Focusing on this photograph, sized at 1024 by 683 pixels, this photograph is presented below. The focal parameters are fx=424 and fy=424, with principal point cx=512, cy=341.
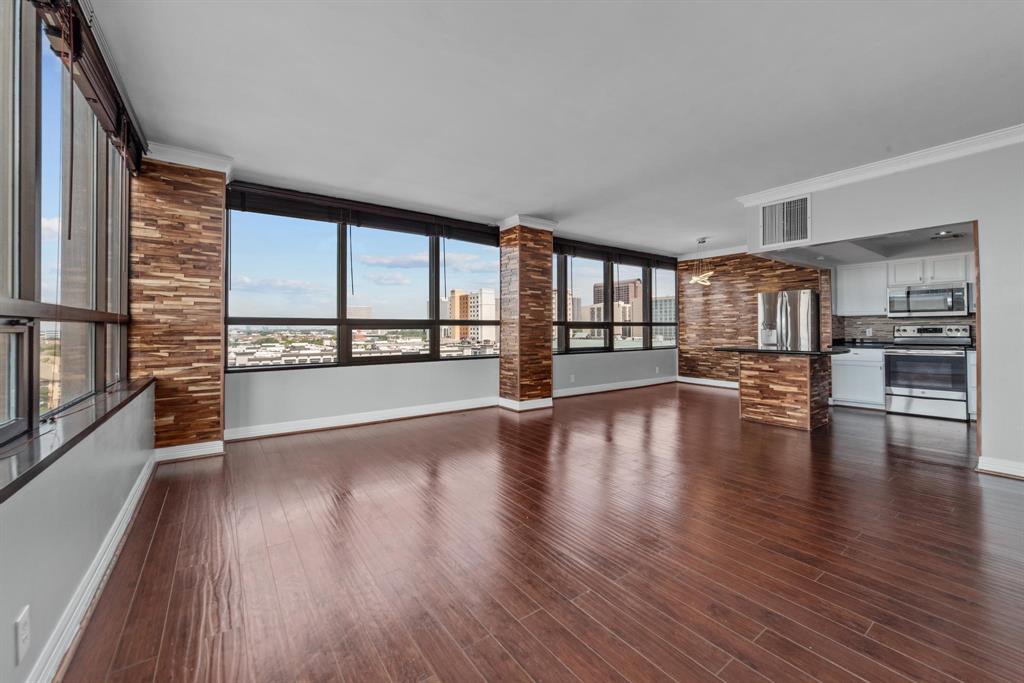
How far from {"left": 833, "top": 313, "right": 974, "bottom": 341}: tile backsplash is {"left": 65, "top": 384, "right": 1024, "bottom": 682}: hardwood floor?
11.0ft

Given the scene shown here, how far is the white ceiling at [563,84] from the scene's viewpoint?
2.23m

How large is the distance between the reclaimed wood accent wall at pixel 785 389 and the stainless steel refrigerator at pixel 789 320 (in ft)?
1.30

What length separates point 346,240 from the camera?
17.5 feet

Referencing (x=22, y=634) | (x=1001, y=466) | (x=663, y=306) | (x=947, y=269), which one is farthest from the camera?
(x=663, y=306)

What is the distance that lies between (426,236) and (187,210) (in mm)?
2762

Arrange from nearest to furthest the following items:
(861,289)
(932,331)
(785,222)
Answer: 1. (785,222)
2. (932,331)
3. (861,289)

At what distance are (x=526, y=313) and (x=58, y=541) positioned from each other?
5167 mm

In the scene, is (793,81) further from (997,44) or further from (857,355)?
(857,355)

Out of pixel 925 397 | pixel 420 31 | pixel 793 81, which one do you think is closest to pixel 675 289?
pixel 925 397

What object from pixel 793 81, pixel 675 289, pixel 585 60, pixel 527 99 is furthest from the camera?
pixel 675 289

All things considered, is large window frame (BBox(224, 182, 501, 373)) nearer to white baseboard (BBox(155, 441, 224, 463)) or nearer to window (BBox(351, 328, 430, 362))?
window (BBox(351, 328, 430, 362))

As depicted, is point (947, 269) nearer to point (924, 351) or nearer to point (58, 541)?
point (924, 351)

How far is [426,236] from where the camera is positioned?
599 centimetres

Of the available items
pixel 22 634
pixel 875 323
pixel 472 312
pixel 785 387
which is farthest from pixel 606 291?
pixel 22 634
